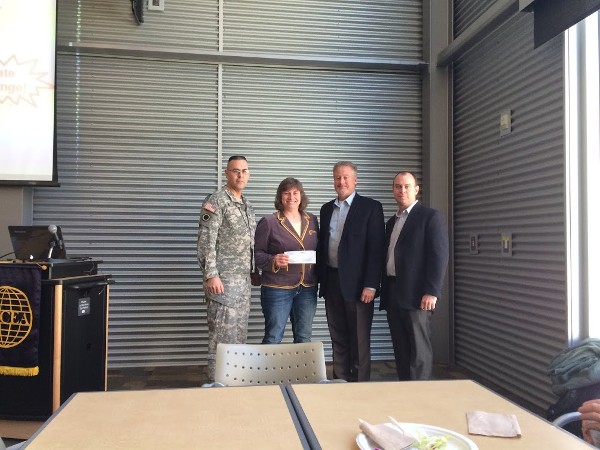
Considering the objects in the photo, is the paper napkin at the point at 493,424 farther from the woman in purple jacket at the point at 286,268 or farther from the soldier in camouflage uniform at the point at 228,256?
the soldier in camouflage uniform at the point at 228,256

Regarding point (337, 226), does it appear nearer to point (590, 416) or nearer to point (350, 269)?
point (350, 269)

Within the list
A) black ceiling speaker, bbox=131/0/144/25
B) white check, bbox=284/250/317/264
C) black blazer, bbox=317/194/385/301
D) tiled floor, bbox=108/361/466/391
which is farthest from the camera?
black ceiling speaker, bbox=131/0/144/25

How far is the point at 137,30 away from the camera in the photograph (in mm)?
4883

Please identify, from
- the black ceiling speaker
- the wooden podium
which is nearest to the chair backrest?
the wooden podium

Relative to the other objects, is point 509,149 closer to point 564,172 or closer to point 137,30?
point 564,172

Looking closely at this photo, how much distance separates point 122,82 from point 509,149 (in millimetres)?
3708

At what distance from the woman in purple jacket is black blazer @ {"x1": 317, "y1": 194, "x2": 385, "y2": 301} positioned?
253 millimetres

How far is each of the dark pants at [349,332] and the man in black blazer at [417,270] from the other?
276 millimetres

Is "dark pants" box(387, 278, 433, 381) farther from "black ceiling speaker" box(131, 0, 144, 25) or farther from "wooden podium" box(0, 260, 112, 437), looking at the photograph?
"black ceiling speaker" box(131, 0, 144, 25)

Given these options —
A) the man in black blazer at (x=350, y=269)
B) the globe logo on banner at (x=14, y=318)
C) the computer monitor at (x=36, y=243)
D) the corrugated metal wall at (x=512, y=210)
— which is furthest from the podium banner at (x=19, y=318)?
the corrugated metal wall at (x=512, y=210)

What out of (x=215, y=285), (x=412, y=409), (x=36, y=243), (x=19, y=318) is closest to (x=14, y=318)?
(x=19, y=318)

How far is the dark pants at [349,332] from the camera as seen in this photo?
3625mm

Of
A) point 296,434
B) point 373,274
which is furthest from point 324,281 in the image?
point 296,434

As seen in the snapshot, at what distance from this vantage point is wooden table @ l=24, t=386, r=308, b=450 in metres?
1.27
